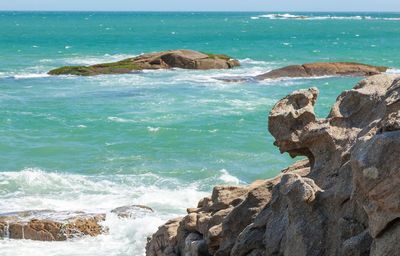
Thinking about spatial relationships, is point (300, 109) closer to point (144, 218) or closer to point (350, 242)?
point (350, 242)

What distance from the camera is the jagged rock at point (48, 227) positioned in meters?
20.2

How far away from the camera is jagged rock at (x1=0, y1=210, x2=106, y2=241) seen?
20250 millimetres

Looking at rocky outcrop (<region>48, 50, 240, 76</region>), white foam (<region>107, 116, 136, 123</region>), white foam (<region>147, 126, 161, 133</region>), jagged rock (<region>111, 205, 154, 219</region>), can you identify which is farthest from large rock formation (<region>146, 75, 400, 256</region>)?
rocky outcrop (<region>48, 50, 240, 76</region>)

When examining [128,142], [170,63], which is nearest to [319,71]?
[170,63]

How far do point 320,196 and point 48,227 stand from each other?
1063 centimetres

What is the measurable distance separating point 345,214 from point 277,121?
9.76 feet

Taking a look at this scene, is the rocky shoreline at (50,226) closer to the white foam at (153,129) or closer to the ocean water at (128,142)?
the ocean water at (128,142)

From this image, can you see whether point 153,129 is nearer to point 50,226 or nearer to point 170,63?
point 50,226

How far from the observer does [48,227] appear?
20.3m

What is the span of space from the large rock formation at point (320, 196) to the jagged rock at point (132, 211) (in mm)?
5973

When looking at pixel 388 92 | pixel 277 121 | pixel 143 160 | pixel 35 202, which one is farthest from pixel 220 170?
pixel 388 92

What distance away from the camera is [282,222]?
467 inches

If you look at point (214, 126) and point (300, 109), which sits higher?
point (300, 109)

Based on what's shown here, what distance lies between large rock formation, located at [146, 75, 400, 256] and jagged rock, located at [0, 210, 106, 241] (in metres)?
5.26
